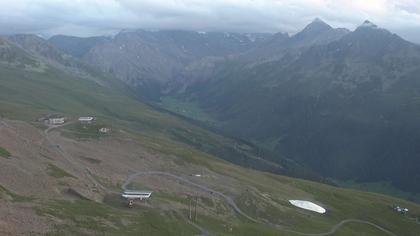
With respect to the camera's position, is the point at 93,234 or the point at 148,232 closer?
the point at 93,234

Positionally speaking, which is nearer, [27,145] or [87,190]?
[87,190]

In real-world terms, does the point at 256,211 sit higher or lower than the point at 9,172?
lower

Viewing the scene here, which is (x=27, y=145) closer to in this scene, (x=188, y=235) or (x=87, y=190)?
(x=87, y=190)

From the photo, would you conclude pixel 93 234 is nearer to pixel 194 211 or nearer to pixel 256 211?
pixel 194 211

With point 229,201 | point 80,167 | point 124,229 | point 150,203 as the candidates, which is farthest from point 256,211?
point 124,229

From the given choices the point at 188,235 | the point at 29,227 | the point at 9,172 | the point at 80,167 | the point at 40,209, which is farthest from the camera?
the point at 80,167

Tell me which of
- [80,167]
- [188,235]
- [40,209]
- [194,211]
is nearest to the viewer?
[40,209]

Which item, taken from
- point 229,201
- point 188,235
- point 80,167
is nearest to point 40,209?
point 188,235

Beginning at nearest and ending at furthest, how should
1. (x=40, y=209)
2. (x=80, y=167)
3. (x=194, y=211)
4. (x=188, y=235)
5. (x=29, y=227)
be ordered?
(x=29, y=227) → (x=40, y=209) → (x=188, y=235) → (x=194, y=211) → (x=80, y=167)

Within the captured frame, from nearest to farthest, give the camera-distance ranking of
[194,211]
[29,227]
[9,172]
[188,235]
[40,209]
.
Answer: [29,227] < [40,209] < [188,235] < [9,172] < [194,211]
